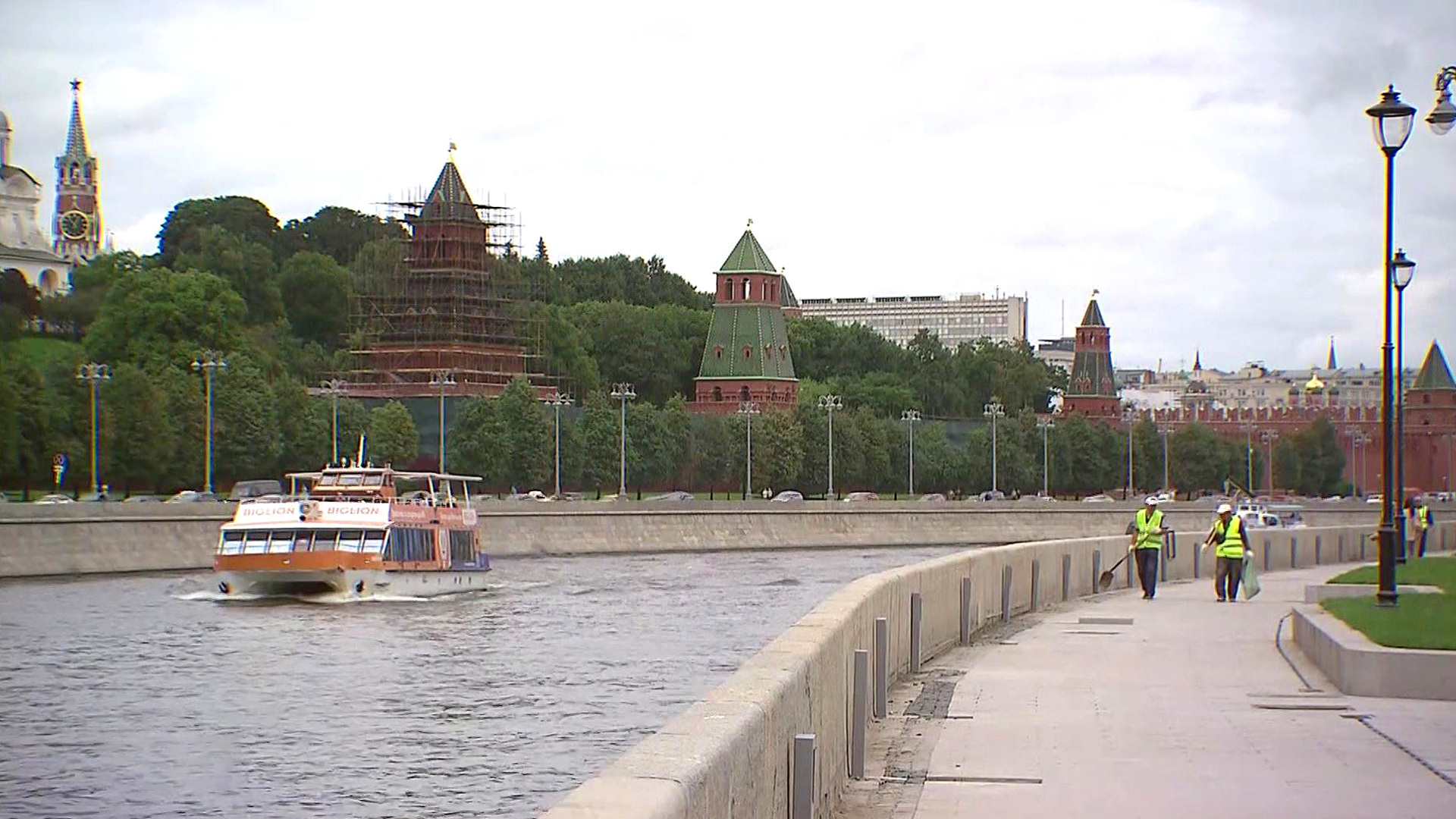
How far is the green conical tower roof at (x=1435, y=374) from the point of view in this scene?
594 ft

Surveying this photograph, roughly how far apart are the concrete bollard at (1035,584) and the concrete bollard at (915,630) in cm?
906

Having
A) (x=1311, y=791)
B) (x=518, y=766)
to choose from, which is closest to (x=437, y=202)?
(x=518, y=766)

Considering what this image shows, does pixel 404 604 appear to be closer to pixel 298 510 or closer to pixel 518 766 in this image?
pixel 298 510

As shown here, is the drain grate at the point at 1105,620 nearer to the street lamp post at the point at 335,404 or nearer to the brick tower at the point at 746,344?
the street lamp post at the point at 335,404

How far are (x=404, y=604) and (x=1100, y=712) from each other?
107 ft

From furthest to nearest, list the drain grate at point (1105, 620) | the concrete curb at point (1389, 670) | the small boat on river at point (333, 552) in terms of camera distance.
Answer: the small boat on river at point (333, 552) < the drain grate at point (1105, 620) < the concrete curb at point (1389, 670)

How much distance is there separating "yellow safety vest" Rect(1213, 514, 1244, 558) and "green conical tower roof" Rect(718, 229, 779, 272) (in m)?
136

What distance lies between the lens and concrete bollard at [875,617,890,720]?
15250 mm

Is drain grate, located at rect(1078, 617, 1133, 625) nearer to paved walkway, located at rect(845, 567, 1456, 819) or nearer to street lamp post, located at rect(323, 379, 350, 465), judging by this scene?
paved walkway, located at rect(845, 567, 1456, 819)

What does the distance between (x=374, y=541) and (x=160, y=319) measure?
5565 centimetres

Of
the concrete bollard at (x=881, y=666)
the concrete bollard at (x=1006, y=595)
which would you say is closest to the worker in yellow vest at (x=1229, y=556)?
the concrete bollard at (x=1006, y=595)

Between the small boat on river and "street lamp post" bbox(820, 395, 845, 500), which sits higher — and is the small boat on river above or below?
below

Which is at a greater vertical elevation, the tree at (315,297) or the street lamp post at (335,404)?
the tree at (315,297)

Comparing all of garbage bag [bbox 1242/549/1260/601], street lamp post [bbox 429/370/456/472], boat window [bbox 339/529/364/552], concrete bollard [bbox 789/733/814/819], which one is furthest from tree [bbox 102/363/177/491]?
concrete bollard [bbox 789/733/814/819]
